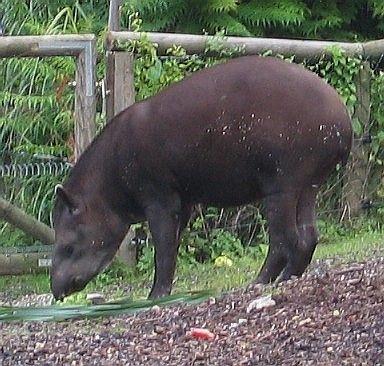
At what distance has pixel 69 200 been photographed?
7688 millimetres

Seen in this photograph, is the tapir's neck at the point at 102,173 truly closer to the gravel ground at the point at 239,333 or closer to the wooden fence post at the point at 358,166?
the gravel ground at the point at 239,333

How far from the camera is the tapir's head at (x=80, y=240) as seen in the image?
776cm

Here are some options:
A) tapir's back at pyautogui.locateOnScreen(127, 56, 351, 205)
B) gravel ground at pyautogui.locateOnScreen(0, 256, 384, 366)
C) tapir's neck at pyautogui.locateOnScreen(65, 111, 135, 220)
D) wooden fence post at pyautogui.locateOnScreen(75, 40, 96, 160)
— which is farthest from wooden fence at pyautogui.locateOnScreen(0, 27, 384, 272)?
gravel ground at pyautogui.locateOnScreen(0, 256, 384, 366)

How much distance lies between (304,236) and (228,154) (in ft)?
2.49

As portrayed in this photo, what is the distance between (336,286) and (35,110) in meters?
5.08

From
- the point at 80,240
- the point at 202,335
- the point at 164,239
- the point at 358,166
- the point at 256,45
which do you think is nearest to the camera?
the point at 202,335

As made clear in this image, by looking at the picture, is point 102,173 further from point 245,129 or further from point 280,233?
point 280,233

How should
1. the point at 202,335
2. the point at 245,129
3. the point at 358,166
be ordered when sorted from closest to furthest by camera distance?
the point at 202,335
the point at 245,129
the point at 358,166

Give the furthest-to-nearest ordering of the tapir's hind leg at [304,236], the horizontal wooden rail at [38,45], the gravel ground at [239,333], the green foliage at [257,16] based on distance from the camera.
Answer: the green foliage at [257,16]
the horizontal wooden rail at [38,45]
the tapir's hind leg at [304,236]
the gravel ground at [239,333]

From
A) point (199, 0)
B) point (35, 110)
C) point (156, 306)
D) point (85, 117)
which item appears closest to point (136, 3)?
point (199, 0)

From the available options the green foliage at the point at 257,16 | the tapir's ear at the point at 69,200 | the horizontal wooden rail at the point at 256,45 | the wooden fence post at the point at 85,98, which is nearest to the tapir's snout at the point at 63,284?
the tapir's ear at the point at 69,200

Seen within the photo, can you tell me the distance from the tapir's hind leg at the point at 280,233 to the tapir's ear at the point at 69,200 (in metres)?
1.32

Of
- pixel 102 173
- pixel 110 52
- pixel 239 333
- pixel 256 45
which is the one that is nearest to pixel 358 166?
pixel 256 45

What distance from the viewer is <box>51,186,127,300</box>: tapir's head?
305 inches
